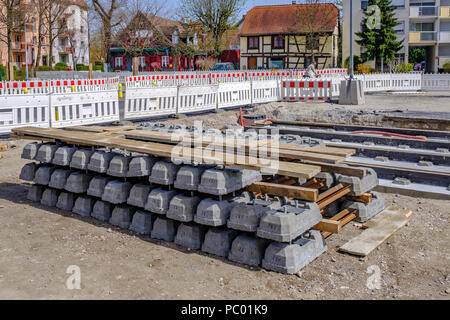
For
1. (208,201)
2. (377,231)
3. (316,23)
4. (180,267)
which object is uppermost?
(316,23)

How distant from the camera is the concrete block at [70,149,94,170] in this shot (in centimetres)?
723

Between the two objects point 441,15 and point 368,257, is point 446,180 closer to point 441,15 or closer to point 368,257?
point 368,257

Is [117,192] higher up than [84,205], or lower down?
higher up

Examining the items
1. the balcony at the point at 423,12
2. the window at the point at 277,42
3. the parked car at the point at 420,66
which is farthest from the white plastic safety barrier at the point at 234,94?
the window at the point at 277,42

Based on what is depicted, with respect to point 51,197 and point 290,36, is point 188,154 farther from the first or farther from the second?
point 290,36

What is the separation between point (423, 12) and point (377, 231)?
53.3m

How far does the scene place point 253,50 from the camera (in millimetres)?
64688

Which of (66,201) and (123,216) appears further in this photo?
(66,201)

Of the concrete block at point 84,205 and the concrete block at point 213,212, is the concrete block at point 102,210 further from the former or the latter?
the concrete block at point 213,212

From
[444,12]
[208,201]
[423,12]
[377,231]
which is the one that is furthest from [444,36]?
[208,201]

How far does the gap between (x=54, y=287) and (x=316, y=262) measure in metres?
2.77

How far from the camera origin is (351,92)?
74.9 ft

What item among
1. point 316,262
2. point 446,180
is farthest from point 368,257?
point 446,180

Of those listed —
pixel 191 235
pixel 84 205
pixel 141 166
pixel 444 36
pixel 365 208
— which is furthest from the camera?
pixel 444 36
